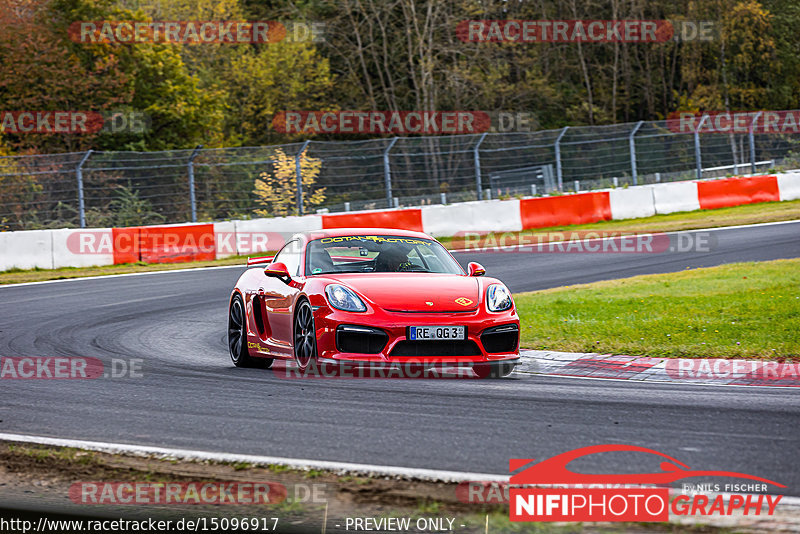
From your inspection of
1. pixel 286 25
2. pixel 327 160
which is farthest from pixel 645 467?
pixel 286 25

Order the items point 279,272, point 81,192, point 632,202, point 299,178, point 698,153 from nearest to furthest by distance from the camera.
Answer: point 279,272 < point 81,192 < point 299,178 < point 632,202 < point 698,153

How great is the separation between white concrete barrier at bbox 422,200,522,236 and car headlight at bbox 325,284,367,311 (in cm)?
1554

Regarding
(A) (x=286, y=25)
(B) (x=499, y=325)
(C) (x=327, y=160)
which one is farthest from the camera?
(A) (x=286, y=25)

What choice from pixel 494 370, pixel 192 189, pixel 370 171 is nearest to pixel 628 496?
pixel 494 370

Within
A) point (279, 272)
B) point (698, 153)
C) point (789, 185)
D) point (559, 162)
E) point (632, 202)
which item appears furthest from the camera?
point (698, 153)

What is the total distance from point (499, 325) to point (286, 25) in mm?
43570

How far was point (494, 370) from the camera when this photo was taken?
812 centimetres

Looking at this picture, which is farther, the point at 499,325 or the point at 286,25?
the point at 286,25

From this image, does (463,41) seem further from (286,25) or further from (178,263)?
(178,263)

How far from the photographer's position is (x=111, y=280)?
18141 millimetres

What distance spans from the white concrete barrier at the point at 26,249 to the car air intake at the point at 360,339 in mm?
14675

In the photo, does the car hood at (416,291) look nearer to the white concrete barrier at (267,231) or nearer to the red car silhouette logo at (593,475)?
the red car silhouette logo at (593,475)

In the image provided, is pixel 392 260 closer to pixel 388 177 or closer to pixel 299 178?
pixel 299 178

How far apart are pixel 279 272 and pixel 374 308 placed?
3.97 feet
